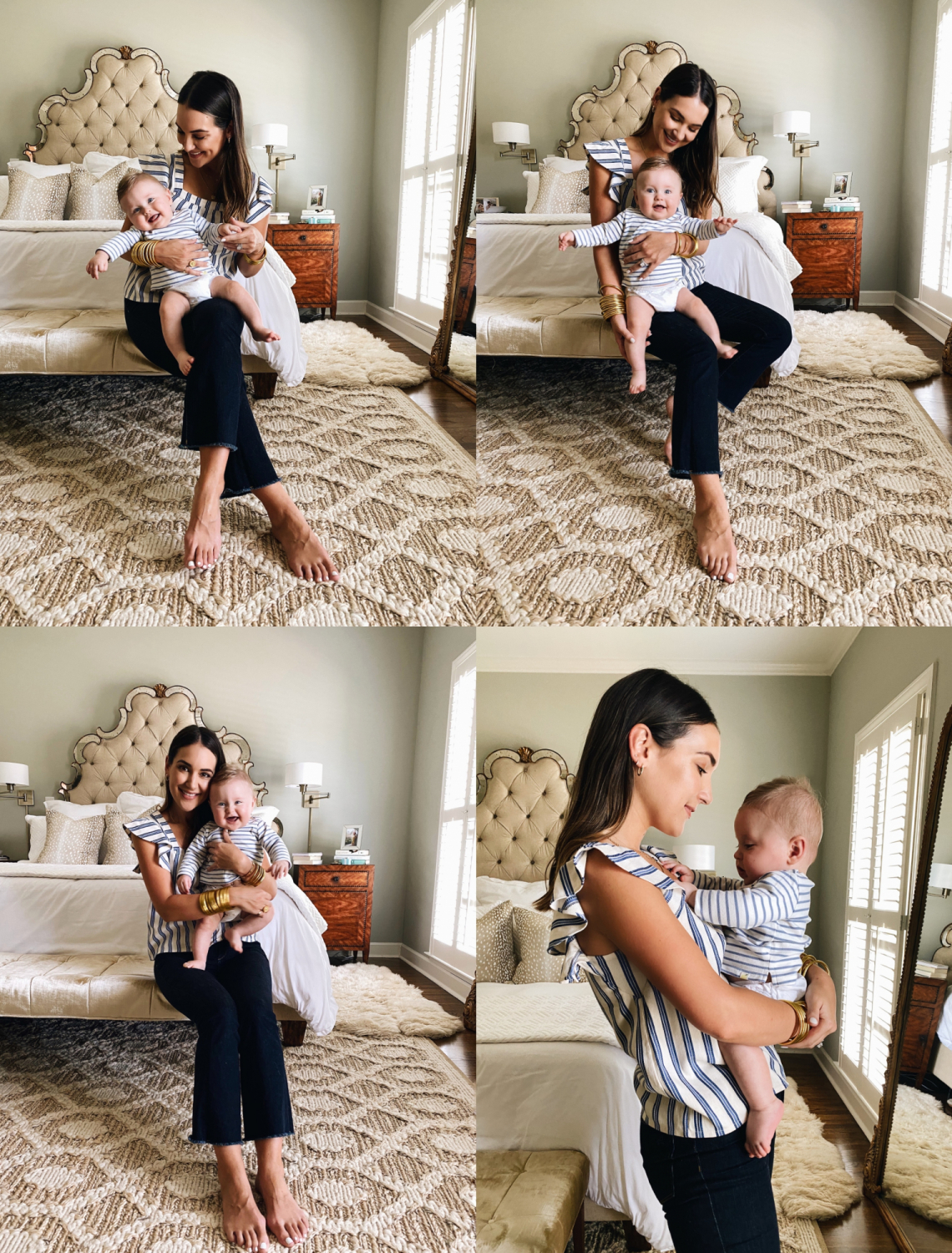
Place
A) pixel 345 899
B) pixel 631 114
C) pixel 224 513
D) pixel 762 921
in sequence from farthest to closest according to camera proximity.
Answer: pixel 345 899 → pixel 224 513 → pixel 631 114 → pixel 762 921

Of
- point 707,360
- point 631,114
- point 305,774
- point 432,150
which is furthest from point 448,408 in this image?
point 305,774

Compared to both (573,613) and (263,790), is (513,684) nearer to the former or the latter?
(573,613)

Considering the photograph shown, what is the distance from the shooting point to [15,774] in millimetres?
2475

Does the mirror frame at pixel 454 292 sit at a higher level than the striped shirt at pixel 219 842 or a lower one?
higher

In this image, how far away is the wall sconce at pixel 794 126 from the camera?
1.85m

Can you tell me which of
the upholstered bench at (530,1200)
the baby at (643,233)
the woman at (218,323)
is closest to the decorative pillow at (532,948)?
the upholstered bench at (530,1200)

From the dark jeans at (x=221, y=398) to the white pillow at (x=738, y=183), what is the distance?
1.11 metres

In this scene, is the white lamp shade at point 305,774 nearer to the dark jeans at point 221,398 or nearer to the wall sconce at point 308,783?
the wall sconce at point 308,783

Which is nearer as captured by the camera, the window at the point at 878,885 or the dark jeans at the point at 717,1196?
the dark jeans at the point at 717,1196

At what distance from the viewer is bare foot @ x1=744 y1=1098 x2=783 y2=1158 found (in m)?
1.16

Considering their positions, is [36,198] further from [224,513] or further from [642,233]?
[642,233]

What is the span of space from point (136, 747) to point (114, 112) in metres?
1.51

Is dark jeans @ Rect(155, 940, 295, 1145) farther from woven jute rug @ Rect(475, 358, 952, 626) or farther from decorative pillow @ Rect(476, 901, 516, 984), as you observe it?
woven jute rug @ Rect(475, 358, 952, 626)

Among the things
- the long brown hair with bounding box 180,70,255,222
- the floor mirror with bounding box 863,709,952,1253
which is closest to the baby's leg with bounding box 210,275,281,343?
the long brown hair with bounding box 180,70,255,222
